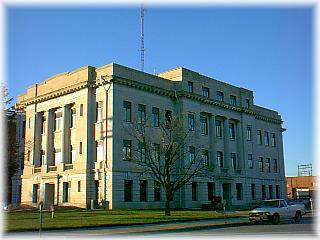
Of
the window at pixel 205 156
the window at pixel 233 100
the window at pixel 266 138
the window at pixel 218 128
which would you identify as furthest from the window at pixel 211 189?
the window at pixel 266 138

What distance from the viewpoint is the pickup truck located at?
27.7 metres

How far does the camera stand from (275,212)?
27.9 meters

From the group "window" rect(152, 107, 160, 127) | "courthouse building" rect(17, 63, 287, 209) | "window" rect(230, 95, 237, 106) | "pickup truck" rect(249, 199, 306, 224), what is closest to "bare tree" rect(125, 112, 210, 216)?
"window" rect(152, 107, 160, 127)

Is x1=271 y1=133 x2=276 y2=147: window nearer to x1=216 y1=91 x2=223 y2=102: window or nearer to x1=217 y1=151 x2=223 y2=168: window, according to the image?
x1=217 y1=151 x2=223 y2=168: window

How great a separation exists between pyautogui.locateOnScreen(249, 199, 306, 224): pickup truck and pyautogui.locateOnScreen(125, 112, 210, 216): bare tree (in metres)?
7.74

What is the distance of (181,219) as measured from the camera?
29469mm

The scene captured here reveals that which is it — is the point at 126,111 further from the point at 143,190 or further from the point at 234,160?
the point at 234,160

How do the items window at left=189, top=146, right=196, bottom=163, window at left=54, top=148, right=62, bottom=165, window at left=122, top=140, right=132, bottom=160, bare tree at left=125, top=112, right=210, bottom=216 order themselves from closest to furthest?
1. bare tree at left=125, top=112, right=210, bottom=216
2. window at left=122, top=140, right=132, bottom=160
3. window at left=54, top=148, right=62, bottom=165
4. window at left=189, top=146, right=196, bottom=163

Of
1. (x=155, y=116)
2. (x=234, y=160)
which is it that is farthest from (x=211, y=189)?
(x=155, y=116)

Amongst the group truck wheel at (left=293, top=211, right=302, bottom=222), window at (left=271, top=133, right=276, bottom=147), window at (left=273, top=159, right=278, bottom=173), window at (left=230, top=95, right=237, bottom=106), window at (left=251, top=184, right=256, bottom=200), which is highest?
Answer: window at (left=230, top=95, right=237, bottom=106)

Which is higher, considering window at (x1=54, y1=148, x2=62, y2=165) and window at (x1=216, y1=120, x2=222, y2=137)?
window at (x1=216, y1=120, x2=222, y2=137)

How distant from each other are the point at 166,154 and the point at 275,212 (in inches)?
436

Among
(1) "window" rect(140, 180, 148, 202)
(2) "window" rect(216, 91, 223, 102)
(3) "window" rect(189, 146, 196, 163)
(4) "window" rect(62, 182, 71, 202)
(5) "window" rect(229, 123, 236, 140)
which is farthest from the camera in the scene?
(5) "window" rect(229, 123, 236, 140)

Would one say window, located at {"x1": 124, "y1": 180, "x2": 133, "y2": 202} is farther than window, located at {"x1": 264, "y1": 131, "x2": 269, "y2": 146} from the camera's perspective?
No
